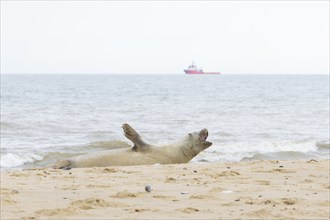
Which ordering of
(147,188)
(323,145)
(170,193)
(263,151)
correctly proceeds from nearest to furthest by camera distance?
(170,193) → (147,188) → (263,151) → (323,145)

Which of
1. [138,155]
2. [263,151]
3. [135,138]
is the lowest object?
[263,151]

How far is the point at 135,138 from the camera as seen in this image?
9.75m

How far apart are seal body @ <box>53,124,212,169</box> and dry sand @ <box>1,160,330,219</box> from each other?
2.60ft

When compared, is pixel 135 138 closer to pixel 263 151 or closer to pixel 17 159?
pixel 17 159

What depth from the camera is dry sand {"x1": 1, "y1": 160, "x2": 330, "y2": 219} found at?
526 cm

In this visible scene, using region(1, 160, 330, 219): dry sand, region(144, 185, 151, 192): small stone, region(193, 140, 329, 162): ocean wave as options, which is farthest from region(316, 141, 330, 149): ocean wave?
region(144, 185, 151, 192): small stone

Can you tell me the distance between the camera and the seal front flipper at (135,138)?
31.4 ft

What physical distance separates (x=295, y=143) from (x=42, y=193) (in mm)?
10778

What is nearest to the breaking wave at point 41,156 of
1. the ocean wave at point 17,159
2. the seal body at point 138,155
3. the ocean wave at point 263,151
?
the ocean wave at point 17,159

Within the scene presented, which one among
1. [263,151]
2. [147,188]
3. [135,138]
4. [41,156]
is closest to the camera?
[147,188]

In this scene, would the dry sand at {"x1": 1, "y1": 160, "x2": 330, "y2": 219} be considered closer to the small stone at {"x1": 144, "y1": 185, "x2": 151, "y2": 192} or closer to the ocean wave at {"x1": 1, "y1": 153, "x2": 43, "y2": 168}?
the small stone at {"x1": 144, "y1": 185, "x2": 151, "y2": 192}

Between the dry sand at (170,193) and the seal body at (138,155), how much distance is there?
794 millimetres

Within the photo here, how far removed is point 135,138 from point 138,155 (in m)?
0.32

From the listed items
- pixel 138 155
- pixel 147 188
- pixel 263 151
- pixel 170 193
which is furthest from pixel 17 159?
pixel 170 193
